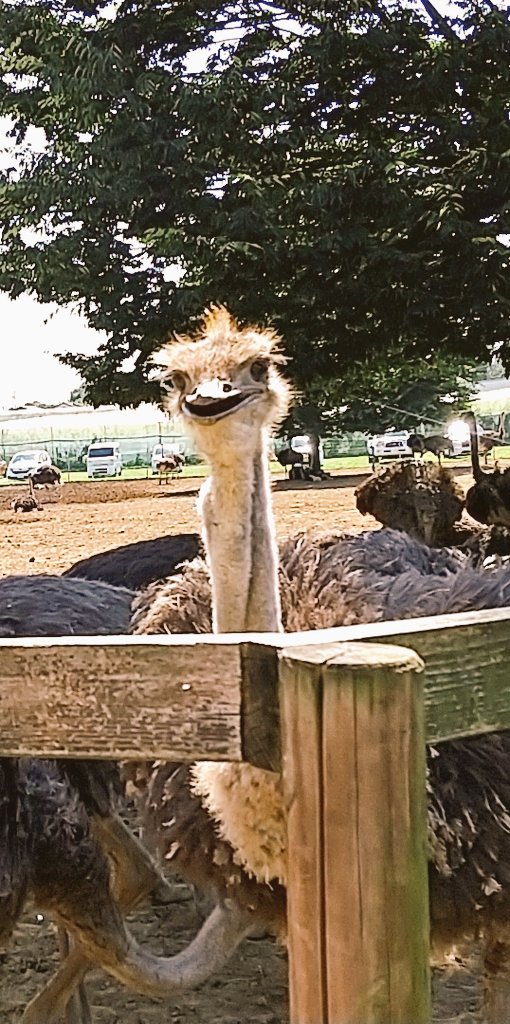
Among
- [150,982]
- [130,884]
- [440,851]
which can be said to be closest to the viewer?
[440,851]

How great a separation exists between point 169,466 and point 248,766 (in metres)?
32.0

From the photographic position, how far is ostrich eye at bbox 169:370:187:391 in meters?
2.64

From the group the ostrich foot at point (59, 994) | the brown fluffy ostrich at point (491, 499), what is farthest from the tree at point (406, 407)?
the ostrich foot at point (59, 994)

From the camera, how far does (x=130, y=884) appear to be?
12.4ft

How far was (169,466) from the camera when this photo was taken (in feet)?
112

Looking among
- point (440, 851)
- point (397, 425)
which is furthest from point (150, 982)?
point (397, 425)

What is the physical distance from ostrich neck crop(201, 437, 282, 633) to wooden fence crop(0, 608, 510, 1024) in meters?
0.88

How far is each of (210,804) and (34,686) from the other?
41.0 inches

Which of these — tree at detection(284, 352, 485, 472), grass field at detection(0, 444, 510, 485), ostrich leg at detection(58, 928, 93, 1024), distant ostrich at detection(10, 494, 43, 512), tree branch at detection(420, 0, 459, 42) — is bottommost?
ostrich leg at detection(58, 928, 93, 1024)

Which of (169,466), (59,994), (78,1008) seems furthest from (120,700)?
(169,466)

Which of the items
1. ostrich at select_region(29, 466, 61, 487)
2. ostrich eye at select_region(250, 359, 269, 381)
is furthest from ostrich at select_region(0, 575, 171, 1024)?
ostrich at select_region(29, 466, 61, 487)

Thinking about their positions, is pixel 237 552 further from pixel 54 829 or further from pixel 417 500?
pixel 417 500

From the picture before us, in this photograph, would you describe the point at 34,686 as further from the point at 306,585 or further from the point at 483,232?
the point at 483,232

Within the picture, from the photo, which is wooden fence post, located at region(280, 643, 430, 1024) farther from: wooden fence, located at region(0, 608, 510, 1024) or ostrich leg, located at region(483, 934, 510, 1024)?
ostrich leg, located at region(483, 934, 510, 1024)
